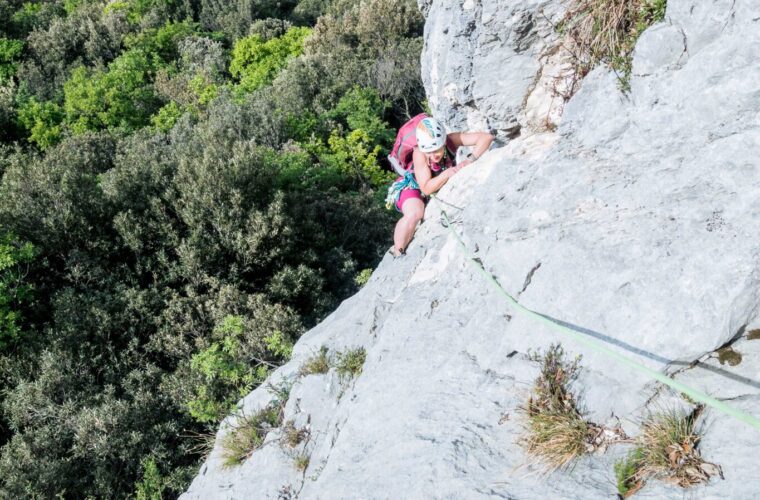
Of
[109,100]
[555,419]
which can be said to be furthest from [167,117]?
[555,419]

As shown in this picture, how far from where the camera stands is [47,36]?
23.7 meters

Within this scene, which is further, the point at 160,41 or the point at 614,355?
the point at 160,41

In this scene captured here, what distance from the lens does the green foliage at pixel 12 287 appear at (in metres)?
8.97

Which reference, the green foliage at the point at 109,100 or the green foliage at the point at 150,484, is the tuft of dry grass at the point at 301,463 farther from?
the green foliage at the point at 109,100

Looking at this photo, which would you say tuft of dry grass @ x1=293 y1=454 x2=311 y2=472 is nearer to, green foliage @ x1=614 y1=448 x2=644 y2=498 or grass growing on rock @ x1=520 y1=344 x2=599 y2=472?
grass growing on rock @ x1=520 y1=344 x2=599 y2=472

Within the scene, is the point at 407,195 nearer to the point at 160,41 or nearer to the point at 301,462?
the point at 301,462

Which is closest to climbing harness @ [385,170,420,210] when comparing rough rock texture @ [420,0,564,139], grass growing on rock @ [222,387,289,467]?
rough rock texture @ [420,0,564,139]

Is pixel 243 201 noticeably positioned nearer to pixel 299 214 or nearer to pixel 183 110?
pixel 299 214

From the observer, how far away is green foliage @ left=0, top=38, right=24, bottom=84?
2247cm

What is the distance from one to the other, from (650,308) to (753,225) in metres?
0.73

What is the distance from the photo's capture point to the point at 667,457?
3018mm

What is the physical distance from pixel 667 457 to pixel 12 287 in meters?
10.5

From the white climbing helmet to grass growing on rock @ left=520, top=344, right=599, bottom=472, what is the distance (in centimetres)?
255

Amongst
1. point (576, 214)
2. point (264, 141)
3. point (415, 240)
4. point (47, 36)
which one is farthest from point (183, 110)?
point (576, 214)
